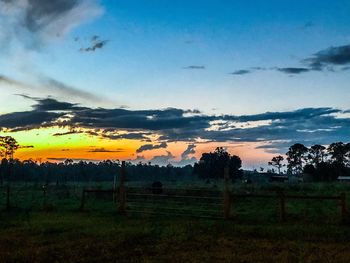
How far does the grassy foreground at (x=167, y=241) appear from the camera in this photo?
11828 millimetres

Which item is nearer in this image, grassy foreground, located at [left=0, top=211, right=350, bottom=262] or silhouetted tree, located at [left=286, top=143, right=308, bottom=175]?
grassy foreground, located at [left=0, top=211, right=350, bottom=262]

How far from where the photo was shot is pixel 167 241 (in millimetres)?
14109

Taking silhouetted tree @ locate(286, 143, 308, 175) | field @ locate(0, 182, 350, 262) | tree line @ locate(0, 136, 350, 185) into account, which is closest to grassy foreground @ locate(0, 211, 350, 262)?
field @ locate(0, 182, 350, 262)

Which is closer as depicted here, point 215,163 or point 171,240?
point 171,240

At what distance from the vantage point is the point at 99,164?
19212 cm

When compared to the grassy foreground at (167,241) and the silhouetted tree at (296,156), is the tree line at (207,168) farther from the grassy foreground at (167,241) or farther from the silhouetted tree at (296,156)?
the grassy foreground at (167,241)

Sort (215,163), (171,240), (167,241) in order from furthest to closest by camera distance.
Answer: (215,163) → (171,240) → (167,241)

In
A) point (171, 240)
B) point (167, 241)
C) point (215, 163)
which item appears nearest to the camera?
point (167, 241)

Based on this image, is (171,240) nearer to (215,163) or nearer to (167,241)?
(167,241)

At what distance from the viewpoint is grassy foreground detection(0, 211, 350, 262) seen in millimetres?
11828

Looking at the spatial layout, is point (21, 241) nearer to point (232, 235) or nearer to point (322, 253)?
point (232, 235)

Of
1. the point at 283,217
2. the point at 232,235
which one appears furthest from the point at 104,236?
the point at 283,217

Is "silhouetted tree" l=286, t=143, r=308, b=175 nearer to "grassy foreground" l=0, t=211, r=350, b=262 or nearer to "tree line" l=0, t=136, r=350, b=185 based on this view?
"tree line" l=0, t=136, r=350, b=185

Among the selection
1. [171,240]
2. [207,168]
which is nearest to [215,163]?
[207,168]
